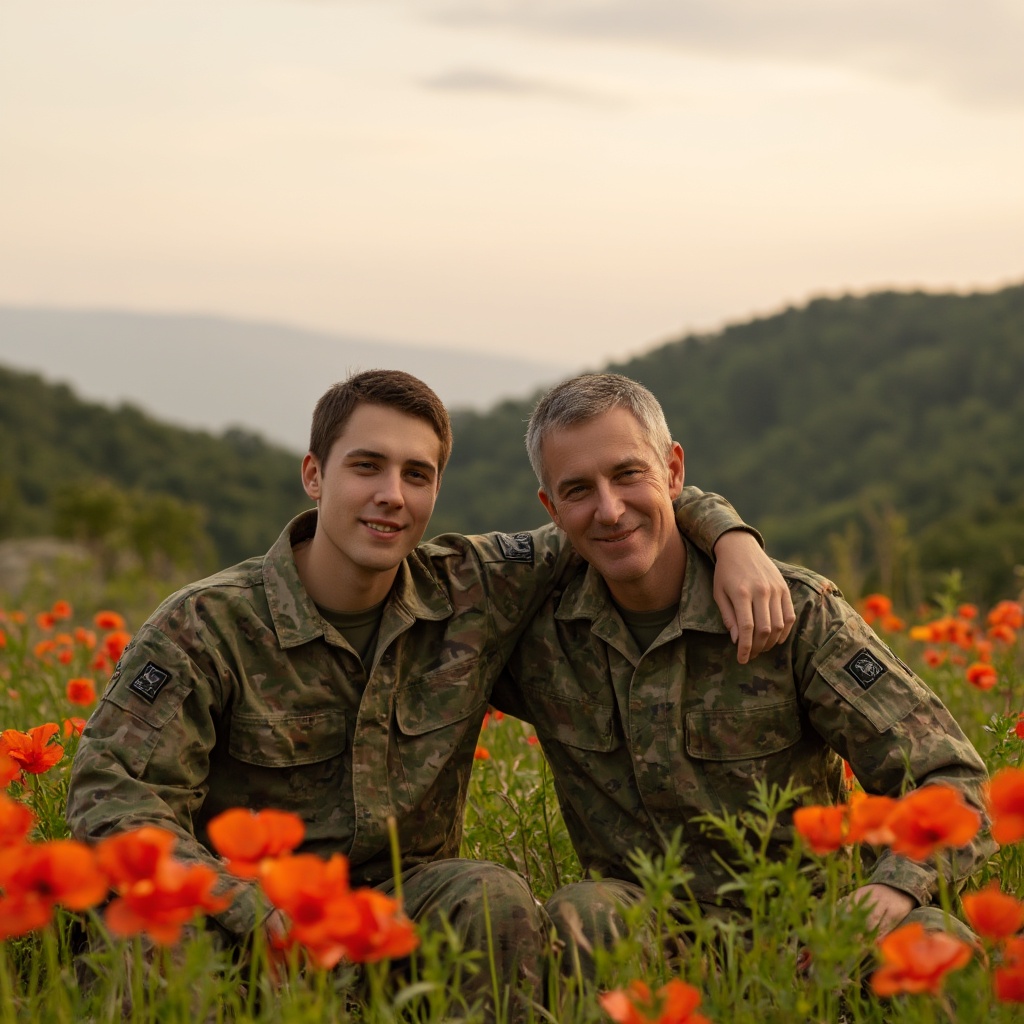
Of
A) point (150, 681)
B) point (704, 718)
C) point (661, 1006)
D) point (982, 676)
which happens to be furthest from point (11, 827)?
point (982, 676)

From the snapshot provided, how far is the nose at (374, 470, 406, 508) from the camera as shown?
122 inches

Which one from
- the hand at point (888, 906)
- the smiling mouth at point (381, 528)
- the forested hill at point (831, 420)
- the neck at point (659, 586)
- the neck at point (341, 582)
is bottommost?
the hand at point (888, 906)

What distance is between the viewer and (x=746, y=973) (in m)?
2.14

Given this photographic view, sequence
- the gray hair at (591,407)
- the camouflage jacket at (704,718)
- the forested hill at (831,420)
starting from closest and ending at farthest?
the camouflage jacket at (704,718), the gray hair at (591,407), the forested hill at (831,420)

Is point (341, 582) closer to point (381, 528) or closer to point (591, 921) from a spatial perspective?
point (381, 528)

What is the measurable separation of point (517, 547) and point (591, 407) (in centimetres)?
46

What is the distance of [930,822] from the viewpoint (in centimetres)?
173

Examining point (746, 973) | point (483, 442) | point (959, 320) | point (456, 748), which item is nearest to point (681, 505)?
point (456, 748)

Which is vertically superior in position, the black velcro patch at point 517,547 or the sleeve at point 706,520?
the sleeve at point 706,520

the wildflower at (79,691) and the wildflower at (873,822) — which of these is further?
the wildflower at (79,691)

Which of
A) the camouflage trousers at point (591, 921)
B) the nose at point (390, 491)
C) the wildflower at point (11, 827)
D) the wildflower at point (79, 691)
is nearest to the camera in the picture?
the wildflower at point (11, 827)

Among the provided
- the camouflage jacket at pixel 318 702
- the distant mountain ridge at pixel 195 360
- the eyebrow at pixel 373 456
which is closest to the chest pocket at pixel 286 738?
the camouflage jacket at pixel 318 702

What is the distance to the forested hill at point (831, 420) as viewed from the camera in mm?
38156

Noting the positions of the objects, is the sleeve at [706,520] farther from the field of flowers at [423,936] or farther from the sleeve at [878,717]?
the field of flowers at [423,936]
